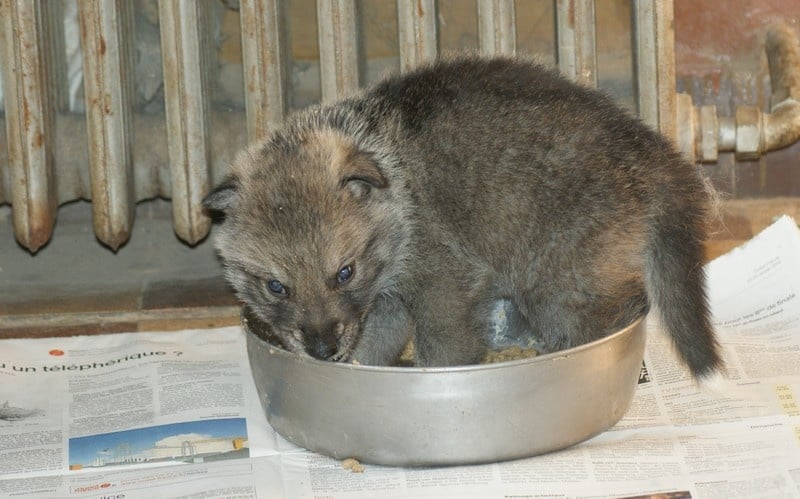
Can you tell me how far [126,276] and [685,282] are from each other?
1741 mm

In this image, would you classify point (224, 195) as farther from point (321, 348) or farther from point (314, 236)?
point (321, 348)

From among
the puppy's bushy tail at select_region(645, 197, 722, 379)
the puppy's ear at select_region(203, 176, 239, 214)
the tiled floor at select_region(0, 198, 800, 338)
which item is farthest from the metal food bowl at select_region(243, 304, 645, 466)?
the tiled floor at select_region(0, 198, 800, 338)

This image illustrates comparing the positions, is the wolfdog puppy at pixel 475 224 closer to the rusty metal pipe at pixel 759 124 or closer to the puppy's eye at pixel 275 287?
the puppy's eye at pixel 275 287

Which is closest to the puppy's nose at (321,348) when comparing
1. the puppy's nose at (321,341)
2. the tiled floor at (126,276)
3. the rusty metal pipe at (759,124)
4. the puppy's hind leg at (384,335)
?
the puppy's nose at (321,341)

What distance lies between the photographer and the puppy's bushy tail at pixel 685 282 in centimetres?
182

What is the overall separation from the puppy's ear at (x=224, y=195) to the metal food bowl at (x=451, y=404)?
275 mm

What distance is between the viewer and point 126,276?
302cm

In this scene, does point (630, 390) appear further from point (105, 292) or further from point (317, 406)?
point (105, 292)

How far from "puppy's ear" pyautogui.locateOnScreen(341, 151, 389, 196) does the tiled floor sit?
0.92 metres

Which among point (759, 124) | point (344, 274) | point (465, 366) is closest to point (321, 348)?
point (344, 274)

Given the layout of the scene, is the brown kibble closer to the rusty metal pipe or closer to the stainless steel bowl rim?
the stainless steel bowl rim

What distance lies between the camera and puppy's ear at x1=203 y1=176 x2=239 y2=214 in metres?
1.86

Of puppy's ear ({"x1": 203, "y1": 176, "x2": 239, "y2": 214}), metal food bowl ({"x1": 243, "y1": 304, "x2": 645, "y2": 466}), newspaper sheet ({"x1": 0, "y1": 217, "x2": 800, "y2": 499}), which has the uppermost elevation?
puppy's ear ({"x1": 203, "y1": 176, "x2": 239, "y2": 214})

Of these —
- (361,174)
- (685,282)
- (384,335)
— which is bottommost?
(384,335)
